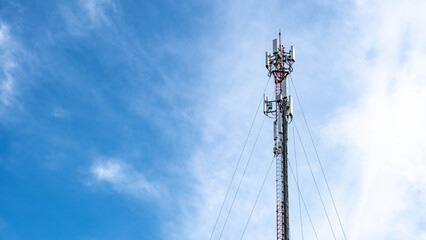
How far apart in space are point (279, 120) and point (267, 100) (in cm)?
389

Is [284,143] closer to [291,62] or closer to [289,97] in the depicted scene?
[289,97]

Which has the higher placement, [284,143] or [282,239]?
[284,143]

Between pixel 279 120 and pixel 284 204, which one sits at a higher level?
pixel 279 120

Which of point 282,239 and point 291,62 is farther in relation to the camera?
point 291,62

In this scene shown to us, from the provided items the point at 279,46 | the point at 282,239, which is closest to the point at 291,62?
the point at 279,46

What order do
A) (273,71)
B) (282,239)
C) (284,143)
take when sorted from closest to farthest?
(282,239), (284,143), (273,71)

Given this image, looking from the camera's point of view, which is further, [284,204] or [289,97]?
[289,97]

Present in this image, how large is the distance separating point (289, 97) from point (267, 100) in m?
3.17

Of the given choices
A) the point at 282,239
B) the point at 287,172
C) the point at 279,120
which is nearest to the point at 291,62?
the point at 279,120

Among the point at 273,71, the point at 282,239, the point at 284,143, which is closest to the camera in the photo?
the point at 282,239

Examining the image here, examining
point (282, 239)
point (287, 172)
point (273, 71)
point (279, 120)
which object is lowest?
point (282, 239)

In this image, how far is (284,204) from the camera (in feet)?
243

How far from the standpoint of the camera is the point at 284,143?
77.9m

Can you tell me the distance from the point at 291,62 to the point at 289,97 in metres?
6.19
